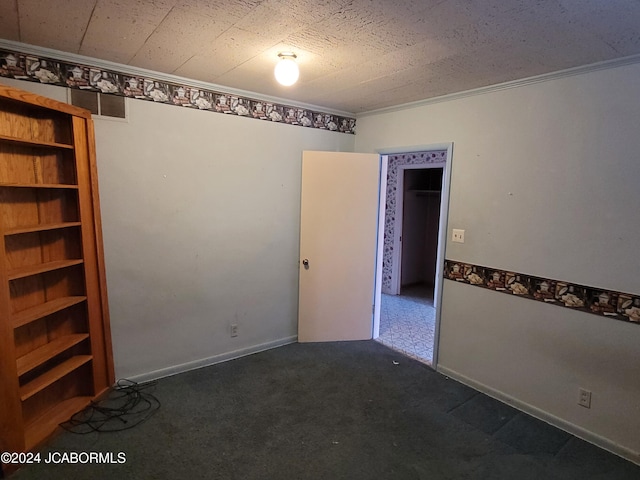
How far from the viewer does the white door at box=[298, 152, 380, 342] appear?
3.49m

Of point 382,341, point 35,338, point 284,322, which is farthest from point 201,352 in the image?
point 382,341

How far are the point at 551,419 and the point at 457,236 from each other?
1.45m

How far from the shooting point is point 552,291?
93.6 inches

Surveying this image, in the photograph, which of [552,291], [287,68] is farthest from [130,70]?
[552,291]

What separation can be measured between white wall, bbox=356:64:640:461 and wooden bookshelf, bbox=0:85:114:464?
2749 mm

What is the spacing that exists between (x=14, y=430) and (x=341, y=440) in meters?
1.86

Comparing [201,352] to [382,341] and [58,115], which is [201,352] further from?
[58,115]

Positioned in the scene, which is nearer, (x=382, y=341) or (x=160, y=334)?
(x=160, y=334)

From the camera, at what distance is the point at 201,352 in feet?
10.2

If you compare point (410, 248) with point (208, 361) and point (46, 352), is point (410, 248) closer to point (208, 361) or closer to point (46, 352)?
point (208, 361)

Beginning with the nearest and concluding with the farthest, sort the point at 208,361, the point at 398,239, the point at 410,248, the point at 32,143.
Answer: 1. the point at 32,143
2. the point at 208,361
3. the point at 398,239
4. the point at 410,248

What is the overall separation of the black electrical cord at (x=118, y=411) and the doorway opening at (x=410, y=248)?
2.30 m

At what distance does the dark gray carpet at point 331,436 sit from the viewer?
77.5 inches

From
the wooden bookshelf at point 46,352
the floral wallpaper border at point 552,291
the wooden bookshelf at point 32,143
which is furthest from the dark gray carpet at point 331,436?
the wooden bookshelf at point 32,143
